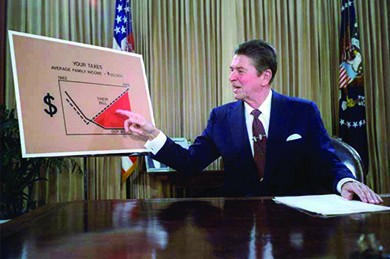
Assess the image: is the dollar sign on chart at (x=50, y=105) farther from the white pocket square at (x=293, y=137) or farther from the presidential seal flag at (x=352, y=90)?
the presidential seal flag at (x=352, y=90)

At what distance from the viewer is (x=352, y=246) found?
709 mm

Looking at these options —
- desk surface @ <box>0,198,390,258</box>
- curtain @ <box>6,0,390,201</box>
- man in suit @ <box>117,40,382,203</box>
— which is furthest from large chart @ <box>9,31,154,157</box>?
curtain @ <box>6,0,390,201</box>

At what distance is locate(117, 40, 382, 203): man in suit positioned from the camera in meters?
1.94

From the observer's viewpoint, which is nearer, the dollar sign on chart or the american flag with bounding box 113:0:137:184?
the dollar sign on chart

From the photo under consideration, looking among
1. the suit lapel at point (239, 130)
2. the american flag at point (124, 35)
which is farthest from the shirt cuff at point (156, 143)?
the american flag at point (124, 35)

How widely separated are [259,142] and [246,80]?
42cm

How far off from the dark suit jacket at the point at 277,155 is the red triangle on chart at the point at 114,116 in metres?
0.32

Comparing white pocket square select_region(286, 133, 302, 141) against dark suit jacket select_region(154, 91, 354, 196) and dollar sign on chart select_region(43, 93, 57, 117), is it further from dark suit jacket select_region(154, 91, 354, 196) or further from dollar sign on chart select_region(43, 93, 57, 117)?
dollar sign on chart select_region(43, 93, 57, 117)

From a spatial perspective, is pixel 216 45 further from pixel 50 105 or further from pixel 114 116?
pixel 50 105

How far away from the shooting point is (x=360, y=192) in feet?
4.46

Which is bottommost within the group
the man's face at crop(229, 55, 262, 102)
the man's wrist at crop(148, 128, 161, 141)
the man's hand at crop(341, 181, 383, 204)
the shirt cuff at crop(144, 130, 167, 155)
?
the man's hand at crop(341, 181, 383, 204)

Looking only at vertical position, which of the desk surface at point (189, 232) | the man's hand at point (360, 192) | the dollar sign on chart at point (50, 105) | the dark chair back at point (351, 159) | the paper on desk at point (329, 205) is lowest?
the desk surface at point (189, 232)

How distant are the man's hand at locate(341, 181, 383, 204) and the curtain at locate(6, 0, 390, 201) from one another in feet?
8.61

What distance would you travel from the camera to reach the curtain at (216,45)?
4.02m
